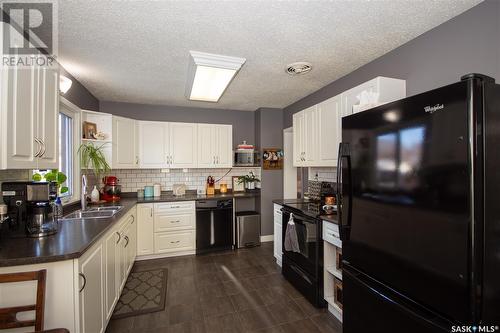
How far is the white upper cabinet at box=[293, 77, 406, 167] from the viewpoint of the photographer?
2.03 meters

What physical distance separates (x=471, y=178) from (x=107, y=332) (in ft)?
9.25

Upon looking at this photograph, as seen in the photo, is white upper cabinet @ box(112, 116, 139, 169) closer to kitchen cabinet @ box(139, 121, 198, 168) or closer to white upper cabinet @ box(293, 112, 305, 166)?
kitchen cabinet @ box(139, 121, 198, 168)

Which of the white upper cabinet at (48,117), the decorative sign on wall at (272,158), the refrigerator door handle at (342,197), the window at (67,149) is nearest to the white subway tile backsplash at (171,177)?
the decorative sign on wall at (272,158)

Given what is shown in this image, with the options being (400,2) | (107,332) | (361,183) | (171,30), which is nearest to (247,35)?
(171,30)

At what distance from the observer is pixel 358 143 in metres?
1.57

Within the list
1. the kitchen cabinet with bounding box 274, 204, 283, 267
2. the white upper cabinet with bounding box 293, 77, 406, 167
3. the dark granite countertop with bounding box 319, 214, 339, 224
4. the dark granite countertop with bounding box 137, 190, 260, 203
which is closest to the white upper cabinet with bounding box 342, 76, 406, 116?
the white upper cabinet with bounding box 293, 77, 406, 167

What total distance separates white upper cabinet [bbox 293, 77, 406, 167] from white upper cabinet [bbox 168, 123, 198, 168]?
186 centimetres

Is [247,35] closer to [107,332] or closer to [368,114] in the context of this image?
[368,114]

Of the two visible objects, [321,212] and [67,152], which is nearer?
[321,212]

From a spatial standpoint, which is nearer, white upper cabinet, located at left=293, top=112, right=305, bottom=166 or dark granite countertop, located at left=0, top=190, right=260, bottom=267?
dark granite countertop, located at left=0, top=190, right=260, bottom=267

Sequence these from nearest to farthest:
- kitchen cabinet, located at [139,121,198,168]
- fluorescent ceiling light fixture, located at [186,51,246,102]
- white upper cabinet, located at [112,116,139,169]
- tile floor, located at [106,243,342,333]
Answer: tile floor, located at [106,243,342,333]
fluorescent ceiling light fixture, located at [186,51,246,102]
white upper cabinet, located at [112,116,139,169]
kitchen cabinet, located at [139,121,198,168]

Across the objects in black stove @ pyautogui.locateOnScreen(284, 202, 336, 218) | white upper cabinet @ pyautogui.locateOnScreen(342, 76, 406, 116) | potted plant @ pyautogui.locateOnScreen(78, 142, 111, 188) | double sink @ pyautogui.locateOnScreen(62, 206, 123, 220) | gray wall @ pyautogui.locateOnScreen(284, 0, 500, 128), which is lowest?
double sink @ pyautogui.locateOnScreen(62, 206, 123, 220)

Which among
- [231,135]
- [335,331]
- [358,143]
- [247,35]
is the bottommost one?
[335,331]

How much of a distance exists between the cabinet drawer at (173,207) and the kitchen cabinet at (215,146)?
30.4 inches
